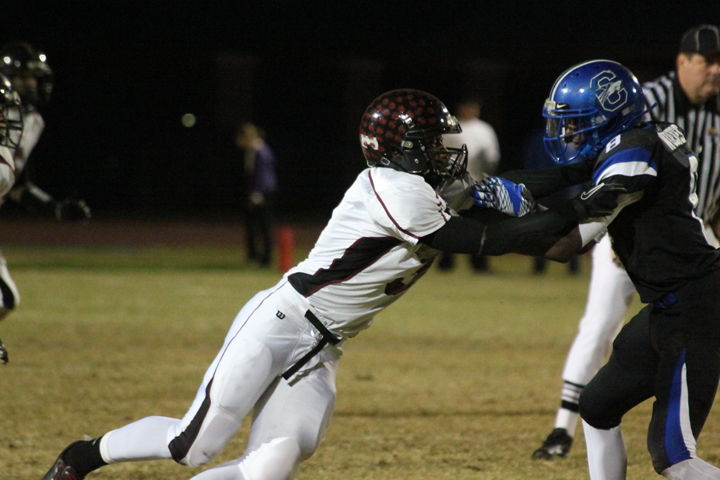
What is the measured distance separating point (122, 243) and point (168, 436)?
13.5 m

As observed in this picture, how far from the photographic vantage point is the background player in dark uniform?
284cm

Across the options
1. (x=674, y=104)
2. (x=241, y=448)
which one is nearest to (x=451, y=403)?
(x=241, y=448)

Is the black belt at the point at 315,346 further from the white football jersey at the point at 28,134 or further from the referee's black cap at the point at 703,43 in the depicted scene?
the white football jersey at the point at 28,134

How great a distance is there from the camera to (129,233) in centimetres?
1775

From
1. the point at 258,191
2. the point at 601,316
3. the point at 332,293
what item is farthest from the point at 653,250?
the point at 258,191

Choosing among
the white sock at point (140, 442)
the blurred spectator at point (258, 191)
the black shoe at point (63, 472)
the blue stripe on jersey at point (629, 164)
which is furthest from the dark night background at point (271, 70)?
the blue stripe on jersey at point (629, 164)

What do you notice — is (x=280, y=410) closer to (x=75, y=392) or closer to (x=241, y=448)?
(x=241, y=448)

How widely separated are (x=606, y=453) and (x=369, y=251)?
1.17 metres

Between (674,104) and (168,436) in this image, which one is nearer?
(168,436)

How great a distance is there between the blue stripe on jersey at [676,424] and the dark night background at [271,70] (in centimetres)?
1934

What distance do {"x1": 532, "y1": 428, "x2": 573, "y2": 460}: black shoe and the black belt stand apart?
1728mm

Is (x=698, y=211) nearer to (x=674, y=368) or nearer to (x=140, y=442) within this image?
(x=674, y=368)

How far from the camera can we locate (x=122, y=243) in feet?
52.5

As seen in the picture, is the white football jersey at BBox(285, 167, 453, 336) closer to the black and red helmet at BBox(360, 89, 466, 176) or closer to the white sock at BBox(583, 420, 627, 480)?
the black and red helmet at BBox(360, 89, 466, 176)
